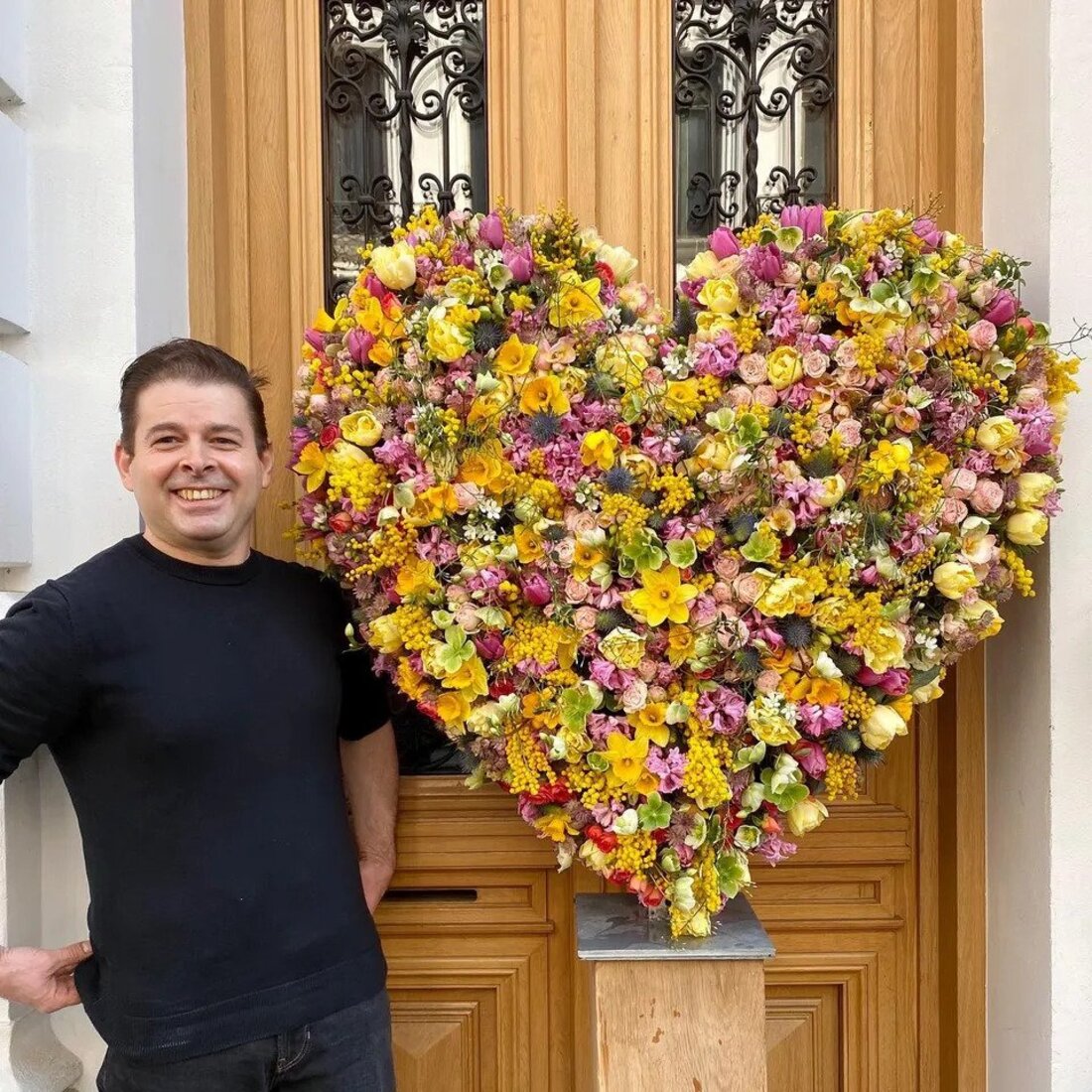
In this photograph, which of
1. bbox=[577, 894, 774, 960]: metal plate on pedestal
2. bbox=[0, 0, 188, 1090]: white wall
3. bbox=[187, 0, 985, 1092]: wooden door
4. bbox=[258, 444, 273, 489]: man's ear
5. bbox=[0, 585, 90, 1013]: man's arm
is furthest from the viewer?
bbox=[187, 0, 985, 1092]: wooden door

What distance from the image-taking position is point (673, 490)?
1.34 metres

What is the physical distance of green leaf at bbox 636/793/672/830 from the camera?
1.33m

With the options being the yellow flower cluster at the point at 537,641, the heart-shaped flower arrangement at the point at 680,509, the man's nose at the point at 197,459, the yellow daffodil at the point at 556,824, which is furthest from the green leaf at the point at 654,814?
the man's nose at the point at 197,459

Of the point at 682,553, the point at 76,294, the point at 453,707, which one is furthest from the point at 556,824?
the point at 76,294

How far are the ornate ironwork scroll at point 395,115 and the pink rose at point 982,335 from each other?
0.97m

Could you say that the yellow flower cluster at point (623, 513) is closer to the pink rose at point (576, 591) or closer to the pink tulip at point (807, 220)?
the pink rose at point (576, 591)

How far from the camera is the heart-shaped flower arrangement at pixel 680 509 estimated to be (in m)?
1.34

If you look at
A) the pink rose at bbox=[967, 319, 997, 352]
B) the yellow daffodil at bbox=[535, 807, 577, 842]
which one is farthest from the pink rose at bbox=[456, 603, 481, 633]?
the pink rose at bbox=[967, 319, 997, 352]

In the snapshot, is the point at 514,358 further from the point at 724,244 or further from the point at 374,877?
the point at 374,877

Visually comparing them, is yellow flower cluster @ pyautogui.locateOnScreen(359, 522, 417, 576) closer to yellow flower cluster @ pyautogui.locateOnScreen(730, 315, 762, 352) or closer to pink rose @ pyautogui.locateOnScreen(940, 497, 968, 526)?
yellow flower cluster @ pyautogui.locateOnScreen(730, 315, 762, 352)

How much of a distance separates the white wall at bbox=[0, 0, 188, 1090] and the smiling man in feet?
0.74

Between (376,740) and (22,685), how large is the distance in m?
0.60

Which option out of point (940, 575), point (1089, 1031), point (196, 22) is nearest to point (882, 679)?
point (940, 575)

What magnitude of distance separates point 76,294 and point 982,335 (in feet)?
4.86
